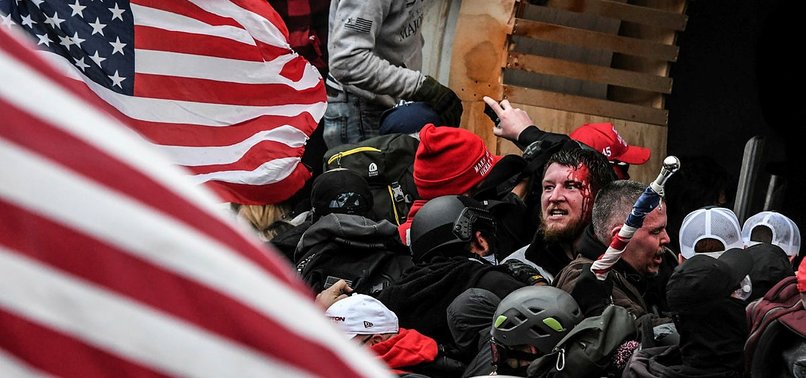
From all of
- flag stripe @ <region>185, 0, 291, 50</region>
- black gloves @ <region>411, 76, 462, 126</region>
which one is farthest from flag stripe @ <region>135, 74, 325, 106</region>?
black gloves @ <region>411, 76, 462, 126</region>

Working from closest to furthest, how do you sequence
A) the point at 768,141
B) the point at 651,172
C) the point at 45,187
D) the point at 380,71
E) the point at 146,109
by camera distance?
the point at 45,187
the point at 146,109
the point at 380,71
the point at 651,172
the point at 768,141

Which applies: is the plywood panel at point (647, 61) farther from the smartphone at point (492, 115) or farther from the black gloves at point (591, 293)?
the black gloves at point (591, 293)

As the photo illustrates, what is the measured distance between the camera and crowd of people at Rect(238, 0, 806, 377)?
4.88 metres

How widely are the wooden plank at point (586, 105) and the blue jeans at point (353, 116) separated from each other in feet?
2.53

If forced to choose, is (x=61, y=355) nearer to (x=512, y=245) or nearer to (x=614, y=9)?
(x=512, y=245)

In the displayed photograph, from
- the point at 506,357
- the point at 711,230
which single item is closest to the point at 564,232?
the point at 711,230

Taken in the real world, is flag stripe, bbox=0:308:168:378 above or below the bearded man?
above

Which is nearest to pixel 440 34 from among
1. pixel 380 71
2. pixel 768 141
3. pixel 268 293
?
pixel 380 71

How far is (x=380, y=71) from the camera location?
8.01 m

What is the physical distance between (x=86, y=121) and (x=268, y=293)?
25cm

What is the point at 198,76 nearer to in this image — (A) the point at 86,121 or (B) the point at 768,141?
(B) the point at 768,141

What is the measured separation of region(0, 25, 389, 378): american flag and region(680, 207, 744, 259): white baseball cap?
4.38 metres

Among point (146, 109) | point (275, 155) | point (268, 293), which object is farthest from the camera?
point (275, 155)

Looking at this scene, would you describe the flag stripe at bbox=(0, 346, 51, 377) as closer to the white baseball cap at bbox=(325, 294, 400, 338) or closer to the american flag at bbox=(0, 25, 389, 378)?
the american flag at bbox=(0, 25, 389, 378)
